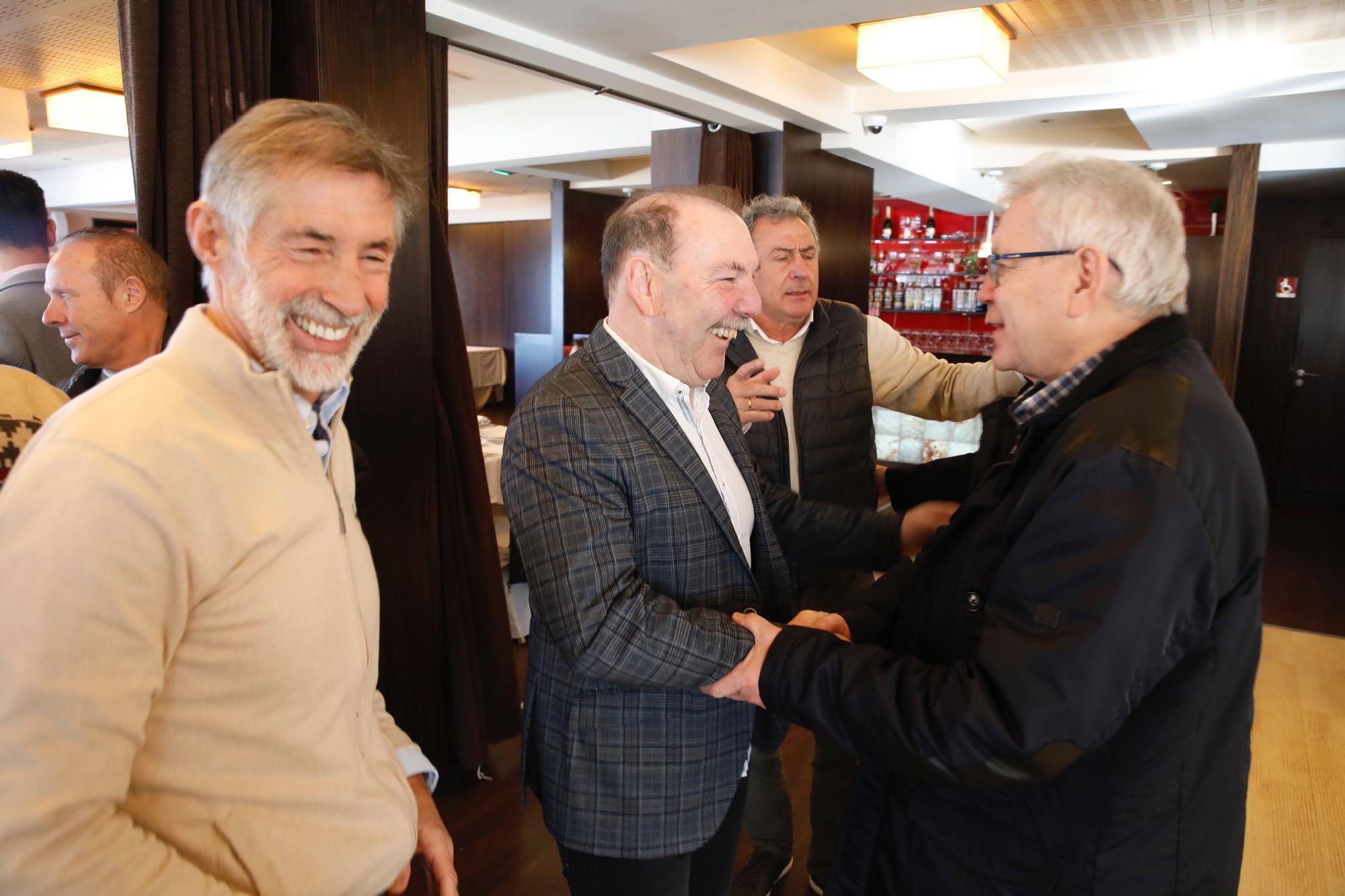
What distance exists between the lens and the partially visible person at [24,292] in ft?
9.21

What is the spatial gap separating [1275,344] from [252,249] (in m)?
9.62

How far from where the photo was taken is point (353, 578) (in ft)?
3.58

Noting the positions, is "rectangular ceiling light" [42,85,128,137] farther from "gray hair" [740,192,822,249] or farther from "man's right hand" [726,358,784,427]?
"man's right hand" [726,358,784,427]

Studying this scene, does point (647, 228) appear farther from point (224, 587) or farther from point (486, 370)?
point (486, 370)

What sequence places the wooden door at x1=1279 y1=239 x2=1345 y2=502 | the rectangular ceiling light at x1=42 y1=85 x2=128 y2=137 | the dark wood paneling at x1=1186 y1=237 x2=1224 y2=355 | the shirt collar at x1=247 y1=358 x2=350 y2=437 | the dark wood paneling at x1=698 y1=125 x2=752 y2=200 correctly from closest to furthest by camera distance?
the shirt collar at x1=247 y1=358 x2=350 y2=437 < the dark wood paneling at x1=698 y1=125 x2=752 y2=200 < the rectangular ceiling light at x1=42 y1=85 x2=128 y2=137 < the dark wood paneling at x1=1186 y1=237 x2=1224 y2=355 < the wooden door at x1=1279 y1=239 x2=1345 y2=502

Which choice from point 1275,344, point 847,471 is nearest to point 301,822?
point 847,471

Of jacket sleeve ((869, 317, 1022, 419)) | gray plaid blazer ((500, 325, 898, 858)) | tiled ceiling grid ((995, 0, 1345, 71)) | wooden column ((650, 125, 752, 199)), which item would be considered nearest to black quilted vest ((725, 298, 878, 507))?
jacket sleeve ((869, 317, 1022, 419))

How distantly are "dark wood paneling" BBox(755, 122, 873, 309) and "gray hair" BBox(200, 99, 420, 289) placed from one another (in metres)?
3.83

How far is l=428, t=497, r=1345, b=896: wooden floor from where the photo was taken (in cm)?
260

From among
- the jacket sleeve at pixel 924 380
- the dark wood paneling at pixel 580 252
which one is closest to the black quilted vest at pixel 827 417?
the jacket sleeve at pixel 924 380

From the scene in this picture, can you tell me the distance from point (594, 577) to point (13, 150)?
363 inches

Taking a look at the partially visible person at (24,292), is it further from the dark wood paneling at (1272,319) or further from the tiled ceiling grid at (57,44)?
the dark wood paneling at (1272,319)

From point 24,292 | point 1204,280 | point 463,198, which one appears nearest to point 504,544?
point 24,292

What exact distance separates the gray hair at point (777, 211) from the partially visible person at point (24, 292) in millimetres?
2253
